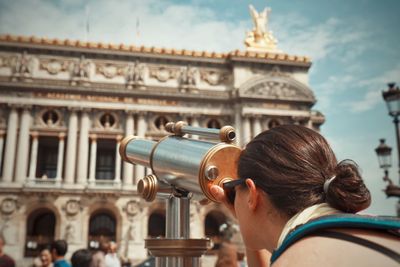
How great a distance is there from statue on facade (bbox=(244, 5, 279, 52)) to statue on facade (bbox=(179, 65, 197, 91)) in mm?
5955

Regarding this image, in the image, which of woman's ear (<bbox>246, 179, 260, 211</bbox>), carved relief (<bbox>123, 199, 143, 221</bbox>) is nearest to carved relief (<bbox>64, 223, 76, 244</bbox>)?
carved relief (<bbox>123, 199, 143, 221</bbox>)

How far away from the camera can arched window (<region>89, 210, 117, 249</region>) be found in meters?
31.5

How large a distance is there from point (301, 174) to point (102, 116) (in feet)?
108

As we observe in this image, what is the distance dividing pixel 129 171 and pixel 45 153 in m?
8.10

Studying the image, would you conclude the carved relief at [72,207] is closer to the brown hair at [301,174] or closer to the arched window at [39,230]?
the arched window at [39,230]

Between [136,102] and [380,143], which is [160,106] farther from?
[380,143]

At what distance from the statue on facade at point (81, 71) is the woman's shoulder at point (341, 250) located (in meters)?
33.6

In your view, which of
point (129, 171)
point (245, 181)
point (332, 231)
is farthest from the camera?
point (129, 171)

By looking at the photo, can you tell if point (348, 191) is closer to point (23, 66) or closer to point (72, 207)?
point (72, 207)

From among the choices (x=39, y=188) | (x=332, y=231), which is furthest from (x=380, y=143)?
(x=39, y=188)

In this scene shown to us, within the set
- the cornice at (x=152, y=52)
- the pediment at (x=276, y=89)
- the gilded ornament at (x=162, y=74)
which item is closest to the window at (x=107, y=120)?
the gilded ornament at (x=162, y=74)

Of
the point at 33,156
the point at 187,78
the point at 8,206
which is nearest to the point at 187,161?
the point at 8,206

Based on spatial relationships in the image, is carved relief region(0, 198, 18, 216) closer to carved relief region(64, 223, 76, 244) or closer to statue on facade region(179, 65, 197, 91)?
carved relief region(64, 223, 76, 244)

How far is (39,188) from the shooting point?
29.9 meters
